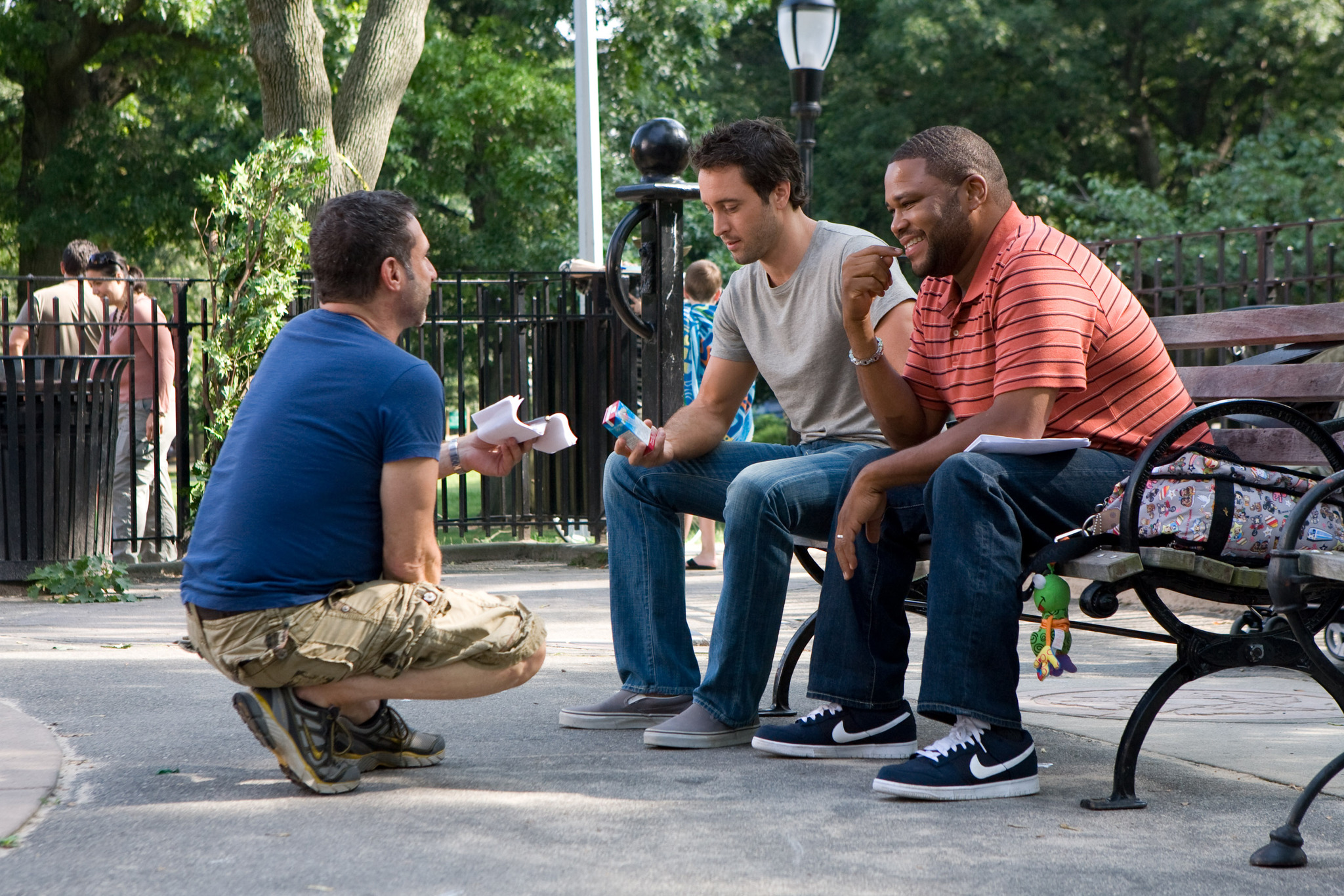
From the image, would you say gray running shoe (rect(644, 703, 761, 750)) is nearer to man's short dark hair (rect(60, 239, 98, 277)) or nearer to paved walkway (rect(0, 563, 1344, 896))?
paved walkway (rect(0, 563, 1344, 896))

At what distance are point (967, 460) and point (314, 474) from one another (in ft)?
4.54

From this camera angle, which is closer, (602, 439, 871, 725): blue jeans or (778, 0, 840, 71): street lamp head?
(602, 439, 871, 725): blue jeans

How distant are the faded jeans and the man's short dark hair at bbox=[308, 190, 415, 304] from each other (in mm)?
5868

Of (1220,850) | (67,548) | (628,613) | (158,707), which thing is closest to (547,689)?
(628,613)

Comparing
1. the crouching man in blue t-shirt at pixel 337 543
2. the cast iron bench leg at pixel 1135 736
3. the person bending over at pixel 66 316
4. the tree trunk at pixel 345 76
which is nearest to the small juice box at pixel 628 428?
the crouching man in blue t-shirt at pixel 337 543

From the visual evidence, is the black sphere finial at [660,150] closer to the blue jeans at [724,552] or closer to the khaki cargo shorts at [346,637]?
the blue jeans at [724,552]

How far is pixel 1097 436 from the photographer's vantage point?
3.18 m

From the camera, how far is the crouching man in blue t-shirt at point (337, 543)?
2.90 metres

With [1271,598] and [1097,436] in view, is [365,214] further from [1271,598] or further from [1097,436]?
[1271,598]

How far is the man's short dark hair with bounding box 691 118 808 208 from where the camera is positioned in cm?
372

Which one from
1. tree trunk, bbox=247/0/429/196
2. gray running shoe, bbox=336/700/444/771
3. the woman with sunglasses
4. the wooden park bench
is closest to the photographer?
the wooden park bench

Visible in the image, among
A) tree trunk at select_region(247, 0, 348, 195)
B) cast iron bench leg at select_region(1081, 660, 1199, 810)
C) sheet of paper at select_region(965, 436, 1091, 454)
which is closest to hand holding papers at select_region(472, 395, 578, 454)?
sheet of paper at select_region(965, 436, 1091, 454)

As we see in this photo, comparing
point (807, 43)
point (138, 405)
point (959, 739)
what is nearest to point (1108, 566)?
point (959, 739)

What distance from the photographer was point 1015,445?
2982 mm
